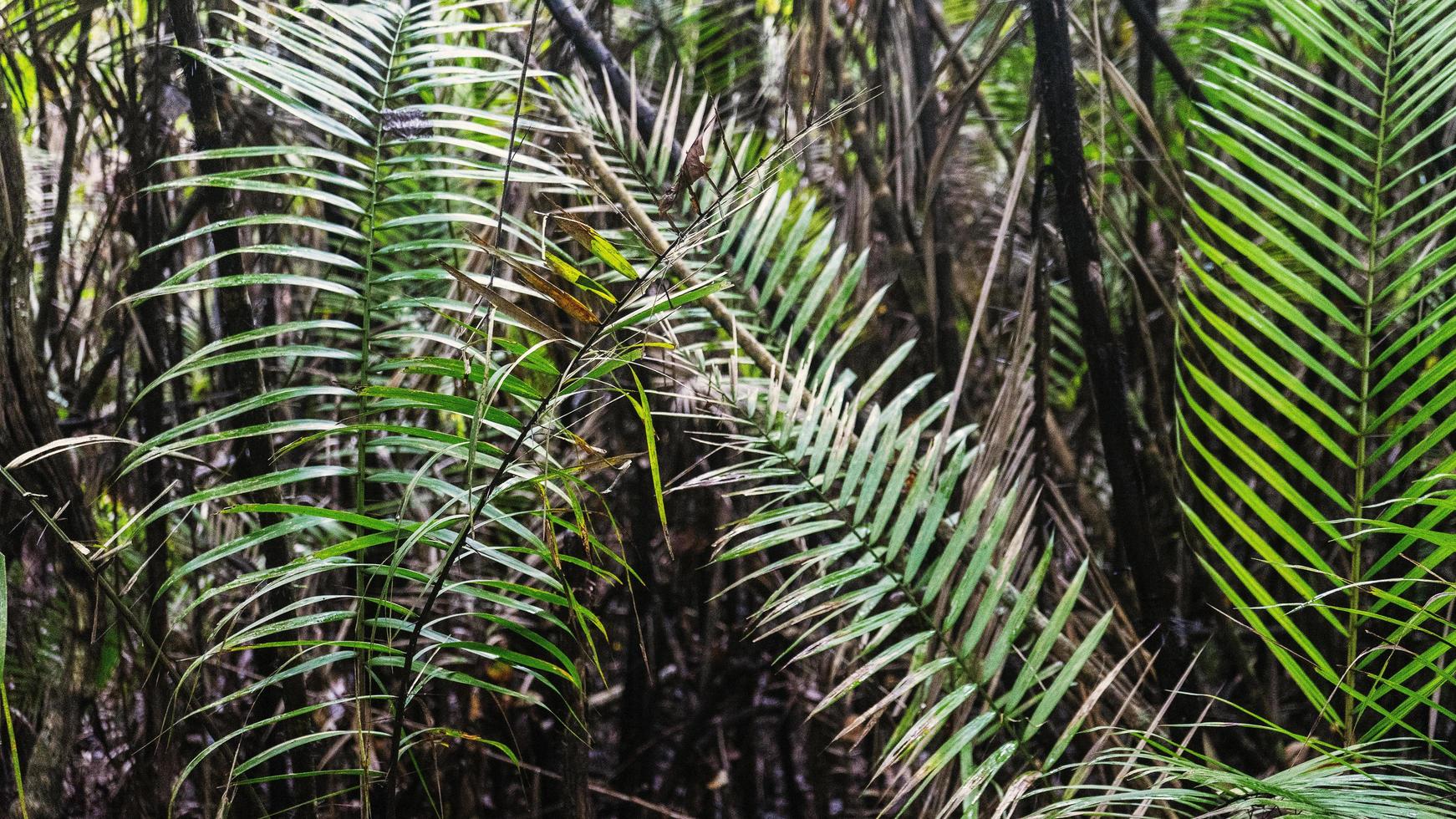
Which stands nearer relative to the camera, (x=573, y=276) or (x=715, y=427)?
(x=573, y=276)

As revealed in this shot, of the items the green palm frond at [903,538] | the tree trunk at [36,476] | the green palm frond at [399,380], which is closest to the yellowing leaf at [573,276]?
the green palm frond at [399,380]

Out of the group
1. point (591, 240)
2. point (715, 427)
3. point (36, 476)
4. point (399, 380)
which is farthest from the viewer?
point (715, 427)

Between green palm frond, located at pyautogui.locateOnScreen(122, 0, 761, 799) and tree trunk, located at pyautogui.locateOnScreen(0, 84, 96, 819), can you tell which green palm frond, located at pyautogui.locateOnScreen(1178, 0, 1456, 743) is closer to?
green palm frond, located at pyautogui.locateOnScreen(122, 0, 761, 799)

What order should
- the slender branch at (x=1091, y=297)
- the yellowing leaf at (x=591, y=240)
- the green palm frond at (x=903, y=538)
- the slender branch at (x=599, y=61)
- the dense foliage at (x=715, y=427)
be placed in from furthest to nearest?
the slender branch at (x=599, y=61) → the slender branch at (x=1091, y=297) → the green palm frond at (x=903, y=538) → the dense foliage at (x=715, y=427) → the yellowing leaf at (x=591, y=240)

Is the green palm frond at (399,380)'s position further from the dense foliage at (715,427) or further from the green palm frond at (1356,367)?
the green palm frond at (1356,367)

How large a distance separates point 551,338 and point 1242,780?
1.69ft

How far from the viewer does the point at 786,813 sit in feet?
5.39

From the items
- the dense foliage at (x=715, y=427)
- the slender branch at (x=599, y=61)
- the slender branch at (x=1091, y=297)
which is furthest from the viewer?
the slender branch at (x=599, y=61)

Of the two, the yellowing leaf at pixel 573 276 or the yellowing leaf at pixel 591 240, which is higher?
the yellowing leaf at pixel 591 240

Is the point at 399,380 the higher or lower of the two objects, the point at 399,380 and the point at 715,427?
the higher

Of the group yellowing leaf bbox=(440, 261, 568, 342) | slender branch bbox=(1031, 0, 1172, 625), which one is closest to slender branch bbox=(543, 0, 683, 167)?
slender branch bbox=(1031, 0, 1172, 625)

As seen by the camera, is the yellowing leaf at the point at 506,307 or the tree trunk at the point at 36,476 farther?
the tree trunk at the point at 36,476

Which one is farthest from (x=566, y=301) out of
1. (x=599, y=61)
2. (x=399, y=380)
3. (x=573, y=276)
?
(x=599, y=61)

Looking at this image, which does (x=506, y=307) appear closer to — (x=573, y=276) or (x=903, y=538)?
(x=573, y=276)
